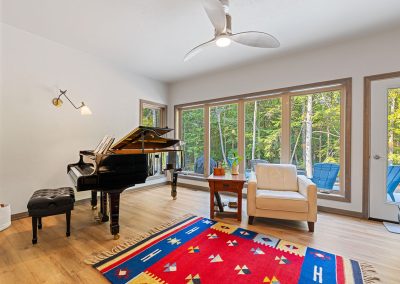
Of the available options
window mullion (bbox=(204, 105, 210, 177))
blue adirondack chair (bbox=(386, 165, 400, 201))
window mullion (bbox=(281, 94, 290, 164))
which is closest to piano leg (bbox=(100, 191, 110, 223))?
window mullion (bbox=(204, 105, 210, 177))

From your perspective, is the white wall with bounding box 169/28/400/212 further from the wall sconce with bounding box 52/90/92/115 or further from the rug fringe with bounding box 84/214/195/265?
the wall sconce with bounding box 52/90/92/115

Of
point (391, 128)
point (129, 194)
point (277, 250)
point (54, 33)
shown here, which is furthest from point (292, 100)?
point (54, 33)

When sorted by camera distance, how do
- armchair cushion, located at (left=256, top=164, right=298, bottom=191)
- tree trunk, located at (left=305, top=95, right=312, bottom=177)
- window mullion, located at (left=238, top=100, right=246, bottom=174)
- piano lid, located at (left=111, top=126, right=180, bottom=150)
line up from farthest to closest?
window mullion, located at (left=238, top=100, right=246, bottom=174) → tree trunk, located at (left=305, top=95, right=312, bottom=177) → armchair cushion, located at (left=256, top=164, right=298, bottom=191) → piano lid, located at (left=111, top=126, right=180, bottom=150)

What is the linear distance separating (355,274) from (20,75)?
4743 mm

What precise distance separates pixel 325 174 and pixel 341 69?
1768mm

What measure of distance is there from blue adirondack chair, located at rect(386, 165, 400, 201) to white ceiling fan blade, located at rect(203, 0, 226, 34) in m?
3.07

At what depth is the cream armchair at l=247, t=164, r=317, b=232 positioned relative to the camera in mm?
2500

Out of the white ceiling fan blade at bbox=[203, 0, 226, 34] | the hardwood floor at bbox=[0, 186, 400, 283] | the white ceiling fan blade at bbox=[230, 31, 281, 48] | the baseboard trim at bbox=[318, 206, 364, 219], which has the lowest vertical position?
the hardwood floor at bbox=[0, 186, 400, 283]

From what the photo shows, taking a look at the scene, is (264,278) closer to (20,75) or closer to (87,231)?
(87,231)

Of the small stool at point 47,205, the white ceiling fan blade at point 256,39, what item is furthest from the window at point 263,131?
the small stool at point 47,205

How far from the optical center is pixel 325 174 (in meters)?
3.41

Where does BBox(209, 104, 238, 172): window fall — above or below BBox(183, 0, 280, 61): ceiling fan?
below

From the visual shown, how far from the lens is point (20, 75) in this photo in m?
2.89

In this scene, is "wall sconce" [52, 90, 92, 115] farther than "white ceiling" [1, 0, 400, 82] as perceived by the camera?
Yes
